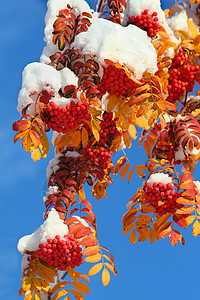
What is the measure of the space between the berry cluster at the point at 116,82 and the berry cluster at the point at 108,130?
1.11 feet

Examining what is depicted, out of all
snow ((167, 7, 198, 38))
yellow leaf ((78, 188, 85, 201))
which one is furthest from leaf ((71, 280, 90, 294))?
snow ((167, 7, 198, 38))

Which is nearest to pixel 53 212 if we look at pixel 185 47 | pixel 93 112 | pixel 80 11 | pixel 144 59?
pixel 93 112

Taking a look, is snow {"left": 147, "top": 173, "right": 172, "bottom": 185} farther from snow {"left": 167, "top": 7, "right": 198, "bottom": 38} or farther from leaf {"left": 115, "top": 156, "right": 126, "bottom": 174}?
snow {"left": 167, "top": 7, "right": 198, "bottom": 38}

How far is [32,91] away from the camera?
1.83 meters

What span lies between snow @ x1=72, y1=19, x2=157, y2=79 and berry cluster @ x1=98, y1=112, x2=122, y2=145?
0.42 meters

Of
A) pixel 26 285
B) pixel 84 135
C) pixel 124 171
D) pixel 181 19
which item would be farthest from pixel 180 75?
pixel 26 285

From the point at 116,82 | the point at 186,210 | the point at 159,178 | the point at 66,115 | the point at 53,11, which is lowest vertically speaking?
the point at 186,210

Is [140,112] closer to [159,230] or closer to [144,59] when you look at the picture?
[144,59]

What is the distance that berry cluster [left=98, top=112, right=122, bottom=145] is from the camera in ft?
7.25

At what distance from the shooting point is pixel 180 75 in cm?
240

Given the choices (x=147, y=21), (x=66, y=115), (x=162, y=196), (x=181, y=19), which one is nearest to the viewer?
(x=66, y=115)

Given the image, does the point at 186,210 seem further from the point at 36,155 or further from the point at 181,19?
the point at 181,19

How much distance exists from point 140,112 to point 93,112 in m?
0.20

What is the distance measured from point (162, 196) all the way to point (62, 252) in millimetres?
530
